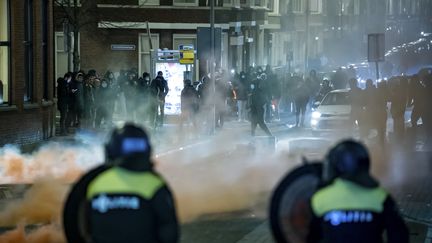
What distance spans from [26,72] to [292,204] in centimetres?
1886

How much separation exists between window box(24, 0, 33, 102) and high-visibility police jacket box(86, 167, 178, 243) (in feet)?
61.6

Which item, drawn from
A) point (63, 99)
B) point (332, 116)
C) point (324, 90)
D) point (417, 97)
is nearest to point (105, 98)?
point (63, 99)

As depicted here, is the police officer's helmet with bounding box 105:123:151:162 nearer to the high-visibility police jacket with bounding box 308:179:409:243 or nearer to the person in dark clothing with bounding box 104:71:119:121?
the high-visibility police jacket with bounding box 308:179:409:243

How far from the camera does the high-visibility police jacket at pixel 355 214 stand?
4.88 meters

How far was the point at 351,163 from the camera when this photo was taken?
15.8ft

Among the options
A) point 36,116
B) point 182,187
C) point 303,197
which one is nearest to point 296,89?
point 36,116

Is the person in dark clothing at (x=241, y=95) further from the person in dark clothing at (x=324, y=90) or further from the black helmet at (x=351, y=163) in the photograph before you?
the black helmet at (x=351, y=163)

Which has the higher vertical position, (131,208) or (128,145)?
(128,145)

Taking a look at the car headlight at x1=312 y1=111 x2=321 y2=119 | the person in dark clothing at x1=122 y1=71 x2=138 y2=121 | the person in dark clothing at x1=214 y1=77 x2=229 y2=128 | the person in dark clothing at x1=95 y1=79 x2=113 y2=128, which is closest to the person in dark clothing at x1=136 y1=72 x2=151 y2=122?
the person in dark clothing at x1=122 y1=71 x2=138 y2=121

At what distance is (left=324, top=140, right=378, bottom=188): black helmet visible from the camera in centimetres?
481

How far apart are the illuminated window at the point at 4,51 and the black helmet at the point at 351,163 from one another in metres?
17.9

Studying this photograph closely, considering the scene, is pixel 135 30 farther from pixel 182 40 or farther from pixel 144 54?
pixel 182 40

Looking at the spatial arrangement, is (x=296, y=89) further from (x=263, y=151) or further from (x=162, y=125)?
(x=263, y=151)

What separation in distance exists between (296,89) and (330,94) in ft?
9.66
